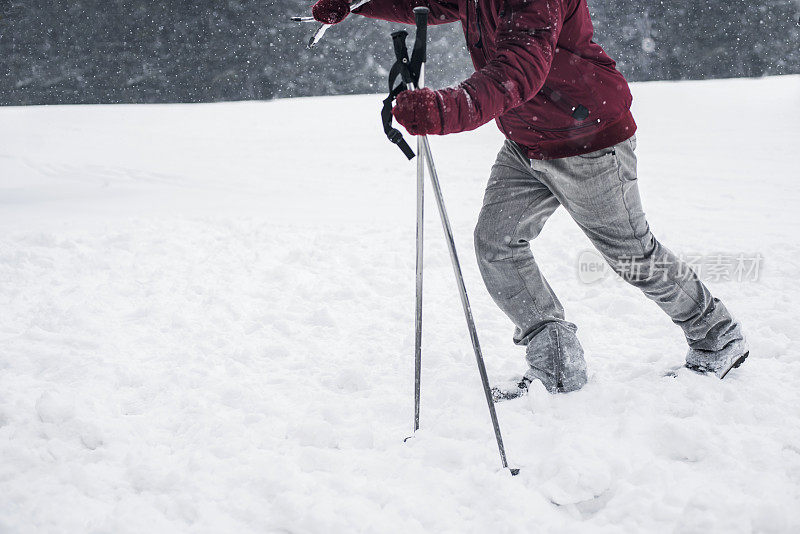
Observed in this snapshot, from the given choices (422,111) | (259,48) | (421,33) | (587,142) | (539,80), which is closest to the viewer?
(422,111)

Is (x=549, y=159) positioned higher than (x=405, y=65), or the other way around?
(x=405, y=65)

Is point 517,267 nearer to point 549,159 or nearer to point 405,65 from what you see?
point 549,159

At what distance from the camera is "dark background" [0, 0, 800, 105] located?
9500mm

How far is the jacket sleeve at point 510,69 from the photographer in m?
1.65

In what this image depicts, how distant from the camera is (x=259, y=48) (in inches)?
400

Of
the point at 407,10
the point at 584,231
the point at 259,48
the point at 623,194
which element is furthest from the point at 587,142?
the point at 259,48

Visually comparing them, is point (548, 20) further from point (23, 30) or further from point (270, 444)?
point (23, 30)

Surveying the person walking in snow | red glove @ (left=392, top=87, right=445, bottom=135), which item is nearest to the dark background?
the person walking in snow

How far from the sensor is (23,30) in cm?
934

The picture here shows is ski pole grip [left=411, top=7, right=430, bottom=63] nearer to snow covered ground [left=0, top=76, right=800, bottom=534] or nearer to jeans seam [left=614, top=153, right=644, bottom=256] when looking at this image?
jeans seam [left=614, top=153, right=644, bottom=256]

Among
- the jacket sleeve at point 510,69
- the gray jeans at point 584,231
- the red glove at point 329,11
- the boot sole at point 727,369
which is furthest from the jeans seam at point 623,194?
the red glove at point 329,11

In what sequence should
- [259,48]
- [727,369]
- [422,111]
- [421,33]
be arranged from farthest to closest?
[259,48] < [727,369] < [421,33] < [422,111]

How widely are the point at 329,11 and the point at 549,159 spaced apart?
1113mm

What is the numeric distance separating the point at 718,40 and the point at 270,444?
1076 cm
